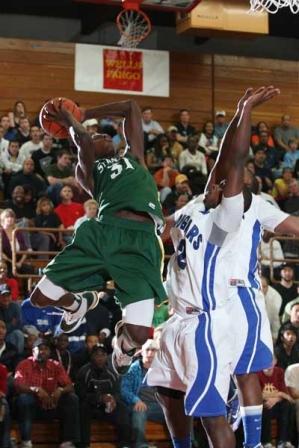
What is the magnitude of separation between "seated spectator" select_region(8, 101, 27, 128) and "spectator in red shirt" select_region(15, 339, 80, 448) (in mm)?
6566

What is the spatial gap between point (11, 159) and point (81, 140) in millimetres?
9152

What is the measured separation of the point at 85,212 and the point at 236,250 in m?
7.65

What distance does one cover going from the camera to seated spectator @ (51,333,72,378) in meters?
11.3

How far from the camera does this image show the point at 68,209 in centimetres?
1446

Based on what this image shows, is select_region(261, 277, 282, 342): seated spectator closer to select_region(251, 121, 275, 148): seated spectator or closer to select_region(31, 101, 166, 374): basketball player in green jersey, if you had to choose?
select_region(251, 121, 275, 148): seated spectator

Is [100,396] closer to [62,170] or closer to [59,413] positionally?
[59,413]

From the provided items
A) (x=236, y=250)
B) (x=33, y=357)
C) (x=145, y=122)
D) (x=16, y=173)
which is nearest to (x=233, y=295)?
(x=236, y=250)

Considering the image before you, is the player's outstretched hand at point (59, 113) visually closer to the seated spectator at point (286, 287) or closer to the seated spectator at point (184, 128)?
the seated spectator at point (286, 287)

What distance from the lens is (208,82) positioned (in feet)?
67.1

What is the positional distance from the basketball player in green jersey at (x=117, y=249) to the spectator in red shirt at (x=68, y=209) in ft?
24.0

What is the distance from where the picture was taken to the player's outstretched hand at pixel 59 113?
6.91 meters

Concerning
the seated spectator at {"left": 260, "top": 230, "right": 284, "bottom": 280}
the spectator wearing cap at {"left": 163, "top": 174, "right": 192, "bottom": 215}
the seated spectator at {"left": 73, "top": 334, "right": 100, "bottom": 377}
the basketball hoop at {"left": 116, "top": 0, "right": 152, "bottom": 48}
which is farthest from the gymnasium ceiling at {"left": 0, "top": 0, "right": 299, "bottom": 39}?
the seated spectator at {"left": 73, "top": 334, "right": 100, "bottom": 377}

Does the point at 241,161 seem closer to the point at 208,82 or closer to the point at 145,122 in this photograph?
the point at 145,122

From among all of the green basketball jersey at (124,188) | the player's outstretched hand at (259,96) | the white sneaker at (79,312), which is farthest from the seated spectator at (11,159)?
the player's outstretched hand at (259,96)
